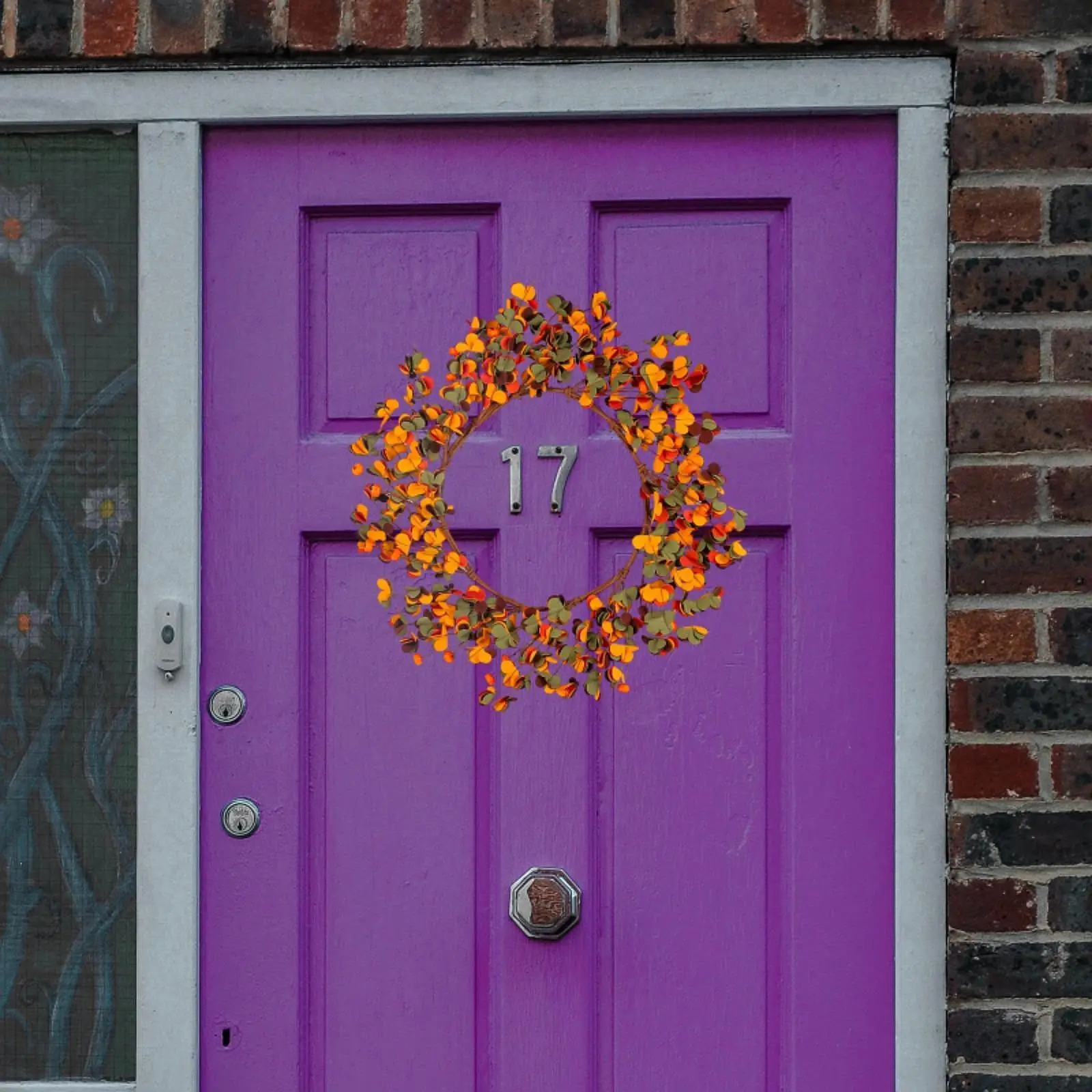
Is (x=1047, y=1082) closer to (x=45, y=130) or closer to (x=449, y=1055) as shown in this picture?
(x=449, y=1055)

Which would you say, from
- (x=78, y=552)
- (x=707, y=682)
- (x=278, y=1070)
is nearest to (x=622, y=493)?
(x=707, y=682)

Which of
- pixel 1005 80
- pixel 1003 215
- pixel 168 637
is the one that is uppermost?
pixel 1005 80

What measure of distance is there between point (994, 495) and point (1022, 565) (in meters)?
0.12

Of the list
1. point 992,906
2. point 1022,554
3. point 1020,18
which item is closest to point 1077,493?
point 1022,554

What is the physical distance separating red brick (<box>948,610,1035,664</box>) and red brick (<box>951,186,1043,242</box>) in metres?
0.61

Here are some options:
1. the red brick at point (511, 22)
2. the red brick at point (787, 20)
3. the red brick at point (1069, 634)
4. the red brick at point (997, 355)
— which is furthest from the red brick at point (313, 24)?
the red brick at point (1069, 634)

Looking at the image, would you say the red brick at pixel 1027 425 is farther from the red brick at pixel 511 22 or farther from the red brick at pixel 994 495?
the red brick at pixel 511 22

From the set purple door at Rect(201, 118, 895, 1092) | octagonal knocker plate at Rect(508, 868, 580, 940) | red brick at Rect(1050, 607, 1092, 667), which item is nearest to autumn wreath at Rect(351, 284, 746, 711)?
purple door at Rect(201, 118, 895, 1092)

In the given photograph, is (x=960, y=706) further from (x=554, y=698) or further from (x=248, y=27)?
(x=248, y=27)

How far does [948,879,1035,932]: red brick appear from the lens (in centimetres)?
222

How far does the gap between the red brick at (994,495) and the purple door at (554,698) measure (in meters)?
0.14

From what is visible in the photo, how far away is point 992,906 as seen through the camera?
2.23 metres

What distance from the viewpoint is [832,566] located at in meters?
2.36

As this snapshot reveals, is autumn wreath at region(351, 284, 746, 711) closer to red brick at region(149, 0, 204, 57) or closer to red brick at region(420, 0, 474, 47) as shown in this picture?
red brick at region(420, 0, 474, 47)
